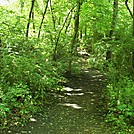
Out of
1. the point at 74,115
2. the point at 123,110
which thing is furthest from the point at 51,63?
the point at 123,110

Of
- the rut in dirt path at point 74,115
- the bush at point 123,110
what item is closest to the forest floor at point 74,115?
the rut in dirt path at point 74,115

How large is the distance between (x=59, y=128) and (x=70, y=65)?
6.73 metres

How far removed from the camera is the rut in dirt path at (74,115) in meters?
6.12

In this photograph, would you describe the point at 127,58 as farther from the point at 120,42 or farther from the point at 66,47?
the point at 66,47

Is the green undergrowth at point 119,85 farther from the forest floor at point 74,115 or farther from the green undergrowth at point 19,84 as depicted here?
the green undergrowth at point 19,84

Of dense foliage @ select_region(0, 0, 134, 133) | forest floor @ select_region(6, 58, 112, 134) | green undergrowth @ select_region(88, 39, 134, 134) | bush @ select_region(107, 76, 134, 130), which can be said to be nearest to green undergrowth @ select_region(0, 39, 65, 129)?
dense foliage @ select_region(0, 0, 134, 133)

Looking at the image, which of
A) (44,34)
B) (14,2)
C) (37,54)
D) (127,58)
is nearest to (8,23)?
(37,54)

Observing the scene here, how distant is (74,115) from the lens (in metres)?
7.24

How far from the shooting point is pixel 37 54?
992cm

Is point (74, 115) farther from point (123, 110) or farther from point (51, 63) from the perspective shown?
point (51, 63)

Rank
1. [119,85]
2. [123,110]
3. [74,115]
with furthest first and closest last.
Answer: [119,85]
[74,115]
[123,110]

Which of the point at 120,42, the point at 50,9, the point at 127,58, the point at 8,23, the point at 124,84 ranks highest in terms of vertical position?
the point at 50,9

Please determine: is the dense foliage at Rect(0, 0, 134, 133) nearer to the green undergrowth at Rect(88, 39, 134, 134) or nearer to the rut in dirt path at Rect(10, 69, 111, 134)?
the green undergrowth at Rect(88, 39, 134, 134)

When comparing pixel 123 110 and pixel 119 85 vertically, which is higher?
pixel 119 85
